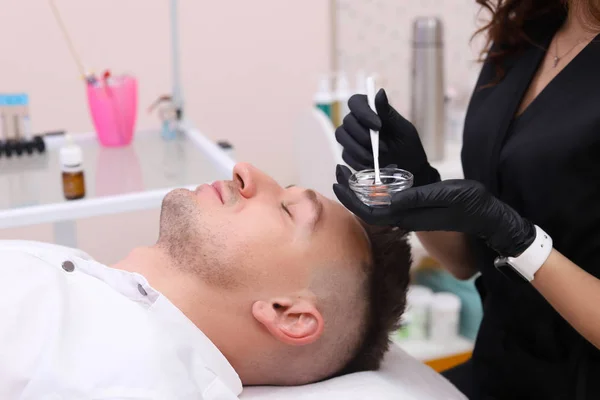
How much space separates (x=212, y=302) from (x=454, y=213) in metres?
0.39

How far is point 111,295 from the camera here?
93 centimetres

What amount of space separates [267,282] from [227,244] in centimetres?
9

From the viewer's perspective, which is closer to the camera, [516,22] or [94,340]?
[94,340]

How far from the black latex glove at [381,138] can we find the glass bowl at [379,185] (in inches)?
3.5

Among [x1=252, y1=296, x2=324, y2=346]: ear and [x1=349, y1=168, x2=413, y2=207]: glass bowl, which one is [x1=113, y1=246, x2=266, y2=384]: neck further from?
[x1=349, y1=168, x2=413, y2=207]: glass bowl

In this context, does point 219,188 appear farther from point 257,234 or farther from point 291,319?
point 291,319

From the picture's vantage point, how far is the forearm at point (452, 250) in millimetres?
1258

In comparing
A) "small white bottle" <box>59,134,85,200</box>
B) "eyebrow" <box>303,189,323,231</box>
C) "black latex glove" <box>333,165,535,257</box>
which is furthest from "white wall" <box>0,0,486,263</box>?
"black latex glove" <box>333,165,535,257</box>

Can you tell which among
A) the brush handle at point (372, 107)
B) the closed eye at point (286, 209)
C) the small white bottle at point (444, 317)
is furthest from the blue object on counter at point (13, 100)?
the small white bottle at point (444, 317)

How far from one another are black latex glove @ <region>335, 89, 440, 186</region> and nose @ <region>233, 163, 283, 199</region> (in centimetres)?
14

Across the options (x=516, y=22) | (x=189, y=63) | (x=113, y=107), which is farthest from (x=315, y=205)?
(x=189, y=63)

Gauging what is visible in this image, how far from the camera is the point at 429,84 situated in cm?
194

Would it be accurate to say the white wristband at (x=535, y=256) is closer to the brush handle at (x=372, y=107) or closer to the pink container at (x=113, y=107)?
the brush handle at (x=372, y=107)

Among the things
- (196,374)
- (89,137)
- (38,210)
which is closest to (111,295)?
(196,374)
